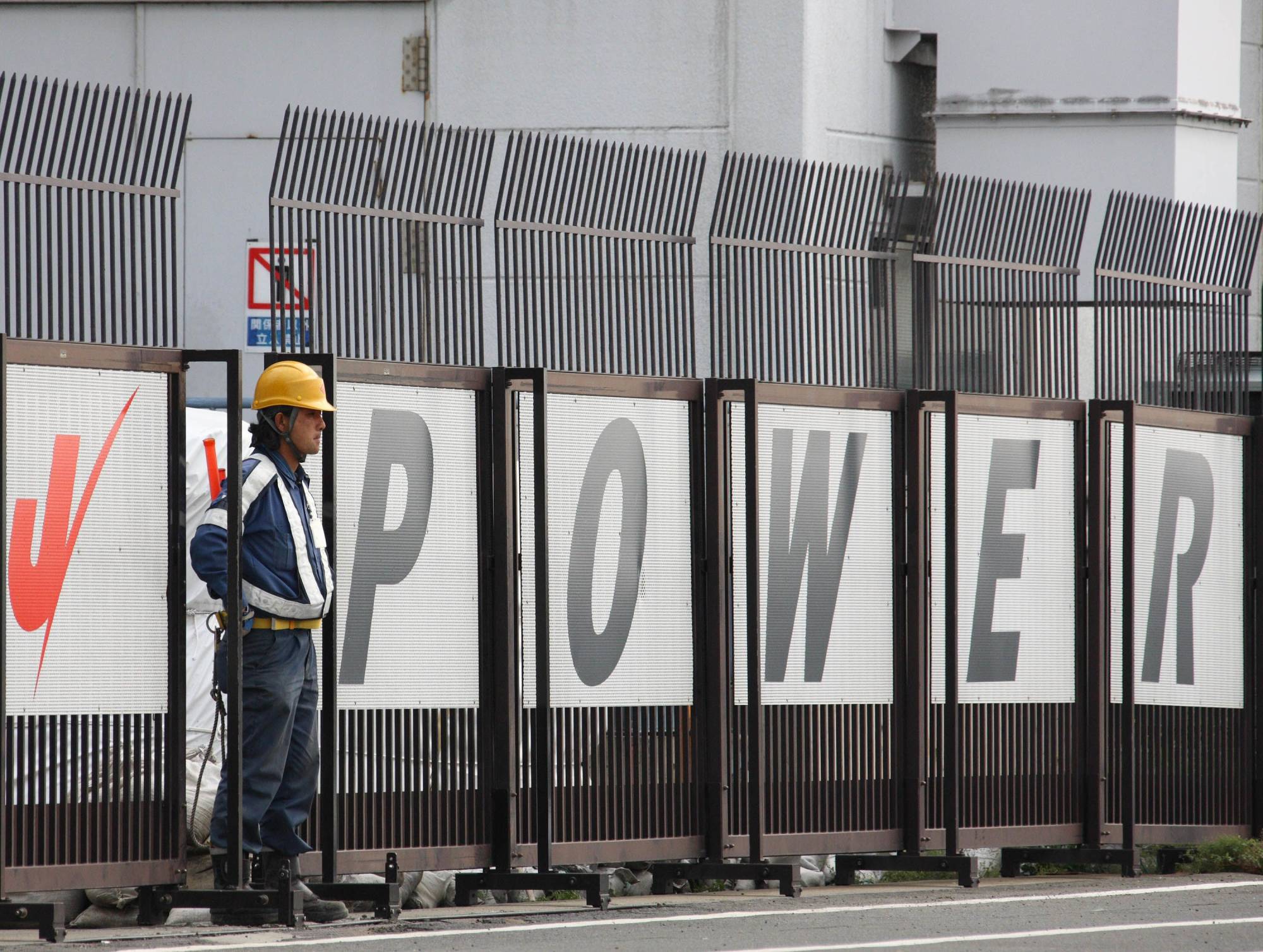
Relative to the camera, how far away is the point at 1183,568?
1259cm

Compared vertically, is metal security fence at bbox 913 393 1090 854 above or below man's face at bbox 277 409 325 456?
below

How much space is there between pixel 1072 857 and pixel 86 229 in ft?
19.3

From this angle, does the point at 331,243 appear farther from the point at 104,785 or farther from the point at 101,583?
the point at 104,785

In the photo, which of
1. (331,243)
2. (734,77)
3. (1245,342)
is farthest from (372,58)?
(331,243)

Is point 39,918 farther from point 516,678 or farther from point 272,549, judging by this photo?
point 516,678

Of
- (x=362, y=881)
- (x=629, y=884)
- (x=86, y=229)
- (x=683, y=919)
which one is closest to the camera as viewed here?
(x=86, y=229)

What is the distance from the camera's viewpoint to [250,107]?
18266 millimetres

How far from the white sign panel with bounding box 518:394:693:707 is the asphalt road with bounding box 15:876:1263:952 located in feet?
3.29

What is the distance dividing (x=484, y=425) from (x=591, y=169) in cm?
132

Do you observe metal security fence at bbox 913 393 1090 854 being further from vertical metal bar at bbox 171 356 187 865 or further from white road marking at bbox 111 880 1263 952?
vertical metal bar at bbox 171 356 187 865

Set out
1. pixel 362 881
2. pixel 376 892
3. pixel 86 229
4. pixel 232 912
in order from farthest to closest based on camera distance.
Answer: pixel 362 881 < pixel 376 892 < pixel 232 912 < pixel 86 229

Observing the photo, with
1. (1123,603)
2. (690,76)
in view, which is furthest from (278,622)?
(690,76)

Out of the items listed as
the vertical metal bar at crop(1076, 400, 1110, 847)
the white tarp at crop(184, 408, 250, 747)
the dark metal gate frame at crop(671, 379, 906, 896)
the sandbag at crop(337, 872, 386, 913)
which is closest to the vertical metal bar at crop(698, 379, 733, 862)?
the dark metal gate frame at crop(671, 379, 906, 896)

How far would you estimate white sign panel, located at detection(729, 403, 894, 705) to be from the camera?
10867mm
